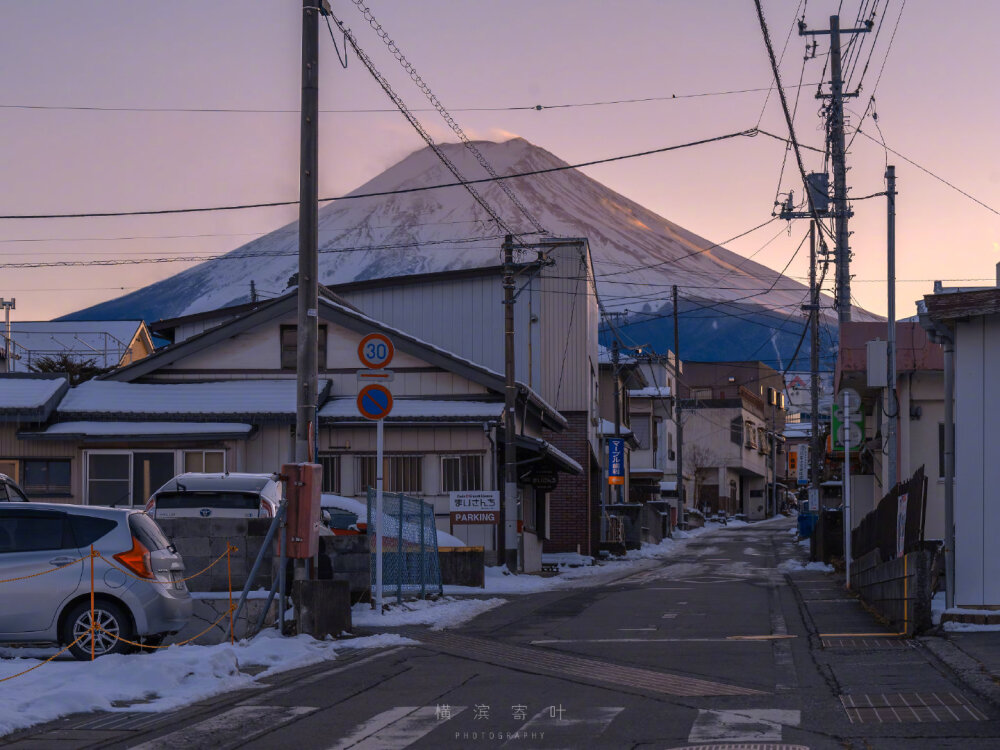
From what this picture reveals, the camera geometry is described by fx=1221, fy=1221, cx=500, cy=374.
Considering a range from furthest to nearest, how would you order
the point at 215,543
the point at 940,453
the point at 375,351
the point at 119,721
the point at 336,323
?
the point at 336,323 < the point at 940,453 < the point at 375,351 < the point at 215,543 < the point at 119,721

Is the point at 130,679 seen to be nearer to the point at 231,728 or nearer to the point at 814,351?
the point at 231,728

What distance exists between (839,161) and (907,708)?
2676 centimetres

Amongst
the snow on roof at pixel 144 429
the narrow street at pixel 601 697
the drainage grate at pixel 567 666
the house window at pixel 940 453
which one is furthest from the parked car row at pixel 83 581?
the house window at pixel 940 453

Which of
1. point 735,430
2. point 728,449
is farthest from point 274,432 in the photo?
point 735,430

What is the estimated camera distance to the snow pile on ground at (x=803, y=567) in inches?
1203

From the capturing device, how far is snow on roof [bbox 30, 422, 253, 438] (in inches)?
1054

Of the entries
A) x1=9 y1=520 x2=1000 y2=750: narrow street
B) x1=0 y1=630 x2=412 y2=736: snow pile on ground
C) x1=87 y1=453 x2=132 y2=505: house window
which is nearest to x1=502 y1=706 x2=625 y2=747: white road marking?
x1=9 y1=520 x2=1000 y2=750: narrow street

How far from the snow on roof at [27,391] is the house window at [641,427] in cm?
4791

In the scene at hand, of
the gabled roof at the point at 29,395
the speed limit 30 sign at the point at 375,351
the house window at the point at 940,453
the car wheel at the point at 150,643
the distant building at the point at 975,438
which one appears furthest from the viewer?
the gabled roof at the point at 29,395

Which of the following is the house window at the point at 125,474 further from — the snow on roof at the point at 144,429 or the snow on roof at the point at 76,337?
the snow on roof at the point at 76,337

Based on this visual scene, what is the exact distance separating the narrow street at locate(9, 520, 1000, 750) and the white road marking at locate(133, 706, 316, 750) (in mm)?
14

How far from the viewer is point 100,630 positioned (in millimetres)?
11539

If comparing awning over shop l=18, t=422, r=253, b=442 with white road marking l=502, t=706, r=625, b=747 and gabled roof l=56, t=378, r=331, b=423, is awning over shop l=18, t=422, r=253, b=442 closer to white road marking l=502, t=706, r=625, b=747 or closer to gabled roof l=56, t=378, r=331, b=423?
gabled roof l=56, t=378, r=331, b=423

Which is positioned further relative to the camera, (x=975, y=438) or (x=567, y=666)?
(x=975, y=438)
